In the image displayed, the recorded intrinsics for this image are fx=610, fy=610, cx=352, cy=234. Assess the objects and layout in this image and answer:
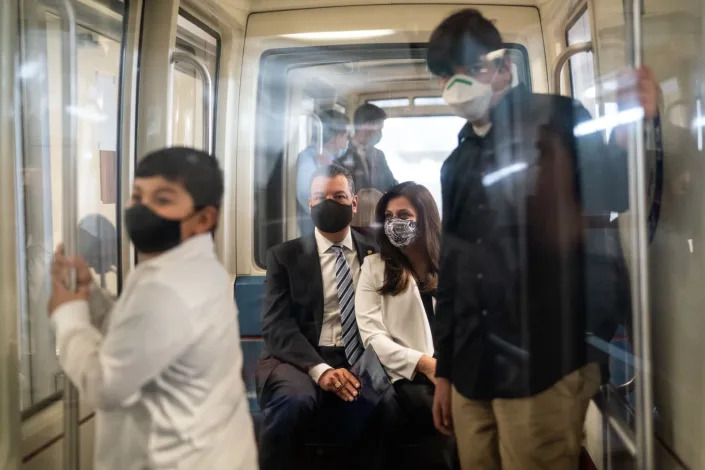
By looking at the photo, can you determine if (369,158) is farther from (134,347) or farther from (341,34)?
(134,347)

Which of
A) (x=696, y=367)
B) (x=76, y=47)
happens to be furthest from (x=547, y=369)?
(x=76, y=47)

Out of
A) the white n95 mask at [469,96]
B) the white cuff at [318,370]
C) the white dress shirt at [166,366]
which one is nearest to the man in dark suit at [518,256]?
the white n95 mask at [469,96]

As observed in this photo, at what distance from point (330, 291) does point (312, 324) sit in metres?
0.07

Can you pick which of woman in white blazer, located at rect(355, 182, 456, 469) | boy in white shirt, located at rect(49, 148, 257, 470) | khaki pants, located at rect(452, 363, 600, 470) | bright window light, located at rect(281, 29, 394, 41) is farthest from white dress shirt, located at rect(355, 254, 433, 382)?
bright window light, located at rect(281, 29, 394, 41)

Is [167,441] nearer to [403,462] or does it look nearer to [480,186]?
[403,462]

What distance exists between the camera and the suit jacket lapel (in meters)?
1.15

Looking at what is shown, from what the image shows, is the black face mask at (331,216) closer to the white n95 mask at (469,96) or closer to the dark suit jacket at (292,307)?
the dark suit jacket at (292,307)

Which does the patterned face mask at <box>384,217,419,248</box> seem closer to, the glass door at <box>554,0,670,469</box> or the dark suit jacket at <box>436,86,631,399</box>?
the dark suit jacket at <box>436,86,631,399</box>

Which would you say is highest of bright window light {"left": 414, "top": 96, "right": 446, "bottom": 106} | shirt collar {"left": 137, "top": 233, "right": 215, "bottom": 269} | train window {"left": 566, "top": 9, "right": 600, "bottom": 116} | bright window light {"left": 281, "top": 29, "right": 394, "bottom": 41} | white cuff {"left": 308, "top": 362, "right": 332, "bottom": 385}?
bright window light {"left": 281, "top": 29, "right": 394, "bottom": 41}

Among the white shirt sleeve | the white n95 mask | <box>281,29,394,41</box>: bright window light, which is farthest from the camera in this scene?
<box>281,29,394,41</box>: bright window light

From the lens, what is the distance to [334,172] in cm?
114

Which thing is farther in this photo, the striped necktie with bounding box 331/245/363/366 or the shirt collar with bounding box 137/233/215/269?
the striped necktie with bounding box 331/245/363/366

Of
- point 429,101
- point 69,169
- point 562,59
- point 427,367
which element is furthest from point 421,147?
point 69,169

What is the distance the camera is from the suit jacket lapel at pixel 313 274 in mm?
1154
